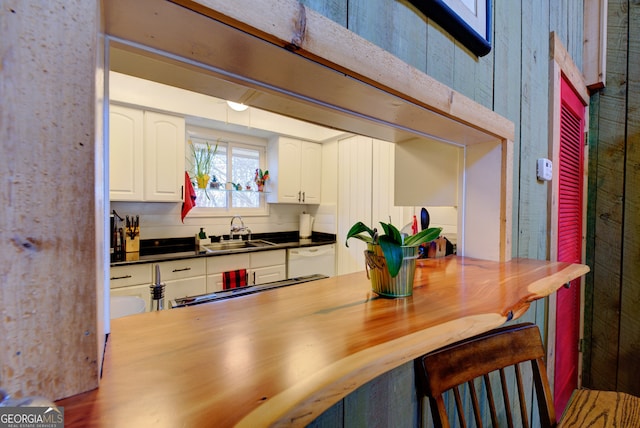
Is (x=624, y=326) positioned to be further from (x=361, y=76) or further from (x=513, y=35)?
(x=361, y=76)

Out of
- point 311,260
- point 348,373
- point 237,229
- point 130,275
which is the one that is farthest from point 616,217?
point 130,275

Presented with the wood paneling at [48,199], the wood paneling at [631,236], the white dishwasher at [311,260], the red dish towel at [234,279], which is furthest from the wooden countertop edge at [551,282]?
the white dishwasher at [311,260]

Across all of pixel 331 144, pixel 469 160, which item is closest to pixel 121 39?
pixel 469 160

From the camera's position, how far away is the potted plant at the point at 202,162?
9.96 ft

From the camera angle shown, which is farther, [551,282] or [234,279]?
[234,279]

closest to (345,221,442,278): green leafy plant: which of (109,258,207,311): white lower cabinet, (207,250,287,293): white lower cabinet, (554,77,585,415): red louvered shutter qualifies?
(554,77,585,415): red louvered shutter

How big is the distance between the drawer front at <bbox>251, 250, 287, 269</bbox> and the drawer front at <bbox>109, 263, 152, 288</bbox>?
92 cm

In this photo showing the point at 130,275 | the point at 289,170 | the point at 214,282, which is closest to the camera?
the point at 130,275

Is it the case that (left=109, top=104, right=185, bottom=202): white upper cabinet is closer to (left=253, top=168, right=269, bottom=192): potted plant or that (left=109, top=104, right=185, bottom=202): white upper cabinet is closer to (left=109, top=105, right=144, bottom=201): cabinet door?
(left=109, top=105, right=144, bottom=201): cabinet door

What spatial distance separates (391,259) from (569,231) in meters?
1.62

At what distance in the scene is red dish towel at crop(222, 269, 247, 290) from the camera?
2.64 meters

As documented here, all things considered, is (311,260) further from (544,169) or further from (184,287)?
(544,169)

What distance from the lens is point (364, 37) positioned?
25.2 inches

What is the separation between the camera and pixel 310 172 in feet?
12.1
